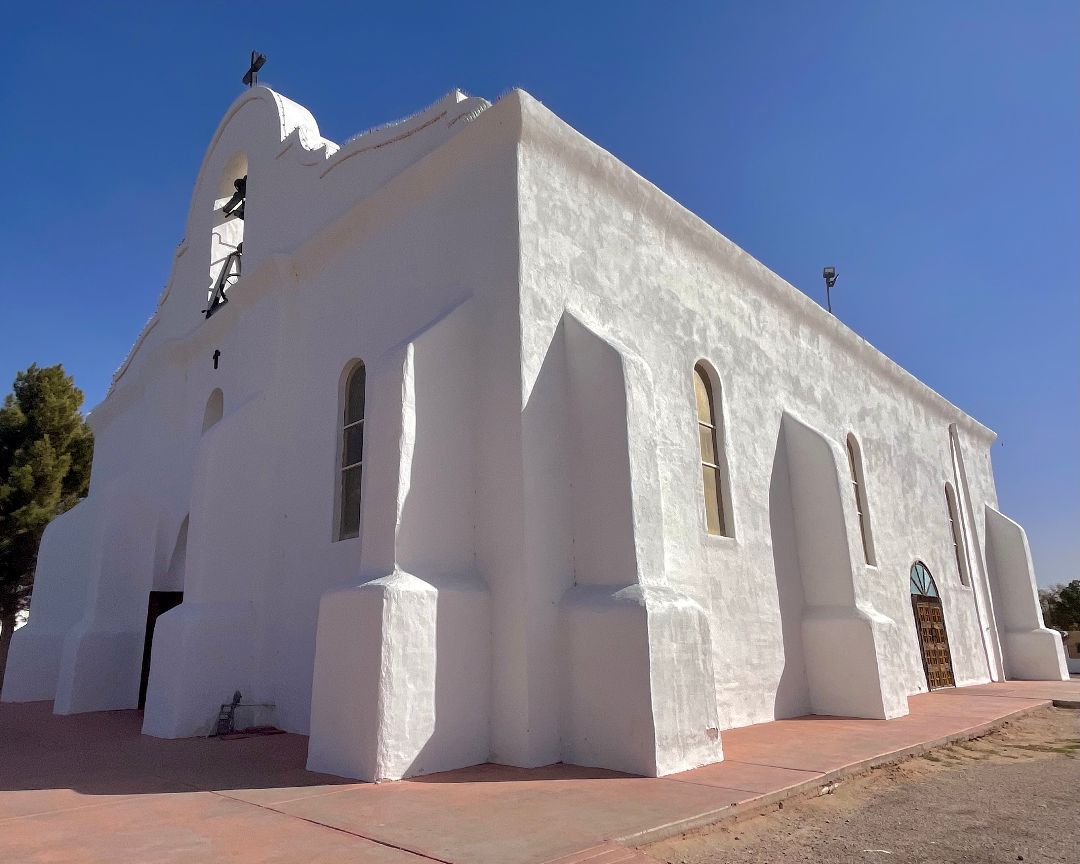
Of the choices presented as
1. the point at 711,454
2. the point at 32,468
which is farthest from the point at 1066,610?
the point at 32,468

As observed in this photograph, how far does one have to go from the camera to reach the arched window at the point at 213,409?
10.9 meters

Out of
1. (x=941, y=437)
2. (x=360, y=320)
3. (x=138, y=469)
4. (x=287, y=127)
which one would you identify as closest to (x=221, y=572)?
(x=360, y=320)

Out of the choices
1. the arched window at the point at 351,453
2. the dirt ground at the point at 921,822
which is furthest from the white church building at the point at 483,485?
the dirt ground at the point at 921,822

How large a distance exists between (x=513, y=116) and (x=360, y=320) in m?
2.76

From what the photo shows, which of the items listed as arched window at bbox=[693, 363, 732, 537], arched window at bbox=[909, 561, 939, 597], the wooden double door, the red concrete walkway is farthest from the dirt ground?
arched window at bbox=[909, 561, 939, 597]

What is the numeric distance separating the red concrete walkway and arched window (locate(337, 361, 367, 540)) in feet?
7.06

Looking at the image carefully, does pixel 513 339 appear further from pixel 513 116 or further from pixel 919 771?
pixel 919 771

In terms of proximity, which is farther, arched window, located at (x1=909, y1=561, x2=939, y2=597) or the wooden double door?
arched window, located at (x1=909, y1=561, x2=939, y2=597)

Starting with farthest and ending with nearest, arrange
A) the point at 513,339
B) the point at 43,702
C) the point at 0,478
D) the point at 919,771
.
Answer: the point at 0,478
the point at 43,702
the point at 513,339
the point at 919,771

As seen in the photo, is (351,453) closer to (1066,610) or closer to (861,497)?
(861,497)

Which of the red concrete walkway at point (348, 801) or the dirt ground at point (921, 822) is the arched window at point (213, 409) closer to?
the red concrete walkway at point (348, 801)

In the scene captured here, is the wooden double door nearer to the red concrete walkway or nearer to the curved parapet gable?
the red concrete walkway

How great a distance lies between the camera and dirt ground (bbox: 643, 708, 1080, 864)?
398 centimetres

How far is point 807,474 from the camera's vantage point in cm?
976
